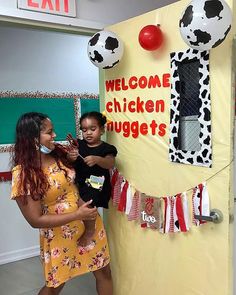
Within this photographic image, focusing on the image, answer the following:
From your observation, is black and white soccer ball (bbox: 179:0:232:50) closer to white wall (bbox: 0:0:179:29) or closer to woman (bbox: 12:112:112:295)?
woman (bbox: 12:112:112:295)

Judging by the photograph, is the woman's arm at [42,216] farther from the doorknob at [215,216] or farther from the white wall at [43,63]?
the white wall at [43,63]

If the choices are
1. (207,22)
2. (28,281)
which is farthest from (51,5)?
(28,281)

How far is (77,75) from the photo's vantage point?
3514 mm

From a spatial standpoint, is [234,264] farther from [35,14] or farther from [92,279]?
[35,14]

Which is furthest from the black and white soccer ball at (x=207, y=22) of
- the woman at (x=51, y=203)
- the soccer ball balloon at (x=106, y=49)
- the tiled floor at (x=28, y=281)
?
the tiled floor at (x=28, y=281)

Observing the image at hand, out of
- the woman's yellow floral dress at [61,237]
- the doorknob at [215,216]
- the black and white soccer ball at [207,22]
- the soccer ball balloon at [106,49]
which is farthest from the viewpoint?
the soccer ball balloon at [106,49]

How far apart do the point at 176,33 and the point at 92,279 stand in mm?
2096

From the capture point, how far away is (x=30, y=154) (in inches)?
69.7

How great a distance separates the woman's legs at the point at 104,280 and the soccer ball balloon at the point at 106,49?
1.28m

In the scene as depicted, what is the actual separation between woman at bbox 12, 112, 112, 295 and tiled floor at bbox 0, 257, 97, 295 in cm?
79

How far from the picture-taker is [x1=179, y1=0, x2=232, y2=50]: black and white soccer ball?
53.6 inches

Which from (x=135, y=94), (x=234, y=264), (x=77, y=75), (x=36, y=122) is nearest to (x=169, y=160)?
(x=135, y=94)

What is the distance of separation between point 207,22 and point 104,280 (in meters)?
Result: 1.64

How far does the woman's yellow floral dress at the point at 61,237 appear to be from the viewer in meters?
1.85
